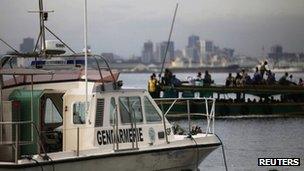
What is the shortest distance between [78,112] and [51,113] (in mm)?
1018

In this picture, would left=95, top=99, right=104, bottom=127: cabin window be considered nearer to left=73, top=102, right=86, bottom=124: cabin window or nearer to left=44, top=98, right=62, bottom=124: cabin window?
left=73, top=102, right=86, bottom=124: cabin window

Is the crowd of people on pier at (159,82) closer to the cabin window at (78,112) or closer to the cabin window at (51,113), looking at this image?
the cabin window at (51,113)

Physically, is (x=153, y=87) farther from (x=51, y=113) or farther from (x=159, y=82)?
(x=51, y=113)

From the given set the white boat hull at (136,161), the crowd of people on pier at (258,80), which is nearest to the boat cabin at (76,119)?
the white boat hull at (136,161)

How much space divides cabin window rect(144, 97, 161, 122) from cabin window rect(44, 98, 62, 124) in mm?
1910

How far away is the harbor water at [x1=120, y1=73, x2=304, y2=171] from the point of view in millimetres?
24672

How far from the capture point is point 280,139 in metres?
33.7

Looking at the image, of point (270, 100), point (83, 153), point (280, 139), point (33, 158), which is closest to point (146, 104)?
point (83, 153)

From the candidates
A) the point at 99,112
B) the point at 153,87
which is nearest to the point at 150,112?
the point at 99,112

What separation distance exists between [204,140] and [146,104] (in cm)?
181

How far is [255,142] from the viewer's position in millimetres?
32625

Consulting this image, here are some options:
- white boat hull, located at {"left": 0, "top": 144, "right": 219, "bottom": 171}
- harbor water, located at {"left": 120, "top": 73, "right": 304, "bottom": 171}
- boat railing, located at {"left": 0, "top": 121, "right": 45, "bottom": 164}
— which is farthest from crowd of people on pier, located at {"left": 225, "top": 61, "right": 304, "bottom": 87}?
boat railing, located at {"left": 0, "top": 121, "right": 45, "bottom": 164}

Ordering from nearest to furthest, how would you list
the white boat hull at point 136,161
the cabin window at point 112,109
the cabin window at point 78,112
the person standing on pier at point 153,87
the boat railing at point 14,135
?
the white boat hull at point 136,161, the boat railing at point 14,135, the cabin window at point 78,112, the cabin window at point 112,109, the person standing on pier at point 153,87

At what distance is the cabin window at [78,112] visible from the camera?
15.8 m
